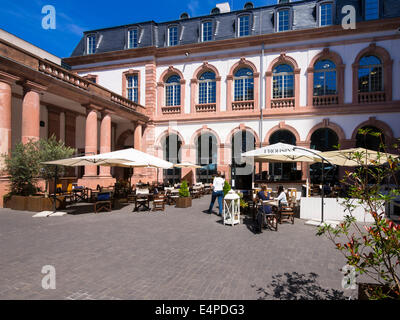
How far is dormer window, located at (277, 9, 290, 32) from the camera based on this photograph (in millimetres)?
18741

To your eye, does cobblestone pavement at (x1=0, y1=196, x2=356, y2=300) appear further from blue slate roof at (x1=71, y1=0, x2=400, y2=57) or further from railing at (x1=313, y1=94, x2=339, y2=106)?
blue slate roof at (x1=71, y1=0, x2=400, y2=57)

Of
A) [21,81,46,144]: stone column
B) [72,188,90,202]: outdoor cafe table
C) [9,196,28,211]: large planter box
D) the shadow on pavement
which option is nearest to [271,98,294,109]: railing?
[72,188,90,202]: outdoor cafe table

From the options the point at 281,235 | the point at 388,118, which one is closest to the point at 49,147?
the point at 281,235

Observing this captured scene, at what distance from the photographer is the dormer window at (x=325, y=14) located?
17.8m

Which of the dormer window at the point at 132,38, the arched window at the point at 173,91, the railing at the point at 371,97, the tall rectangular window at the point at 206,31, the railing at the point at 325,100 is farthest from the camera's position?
the dormer window at the point at 132,38

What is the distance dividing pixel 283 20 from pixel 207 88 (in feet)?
26.9

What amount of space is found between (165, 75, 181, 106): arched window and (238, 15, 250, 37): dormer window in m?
6.60

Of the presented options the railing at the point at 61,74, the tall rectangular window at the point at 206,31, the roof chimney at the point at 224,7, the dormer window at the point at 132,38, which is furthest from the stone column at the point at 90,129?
the roof chimney at the point at 224,7

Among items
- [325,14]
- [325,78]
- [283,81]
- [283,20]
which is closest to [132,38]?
[283,20]

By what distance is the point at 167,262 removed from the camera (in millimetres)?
4555

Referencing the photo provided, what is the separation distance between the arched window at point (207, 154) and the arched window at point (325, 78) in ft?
29.5

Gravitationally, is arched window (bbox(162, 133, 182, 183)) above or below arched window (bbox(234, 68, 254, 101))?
below

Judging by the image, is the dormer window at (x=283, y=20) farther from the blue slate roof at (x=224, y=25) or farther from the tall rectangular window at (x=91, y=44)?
the tall rectangular window at (x=91, y=44)

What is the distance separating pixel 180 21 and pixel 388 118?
18841mm
